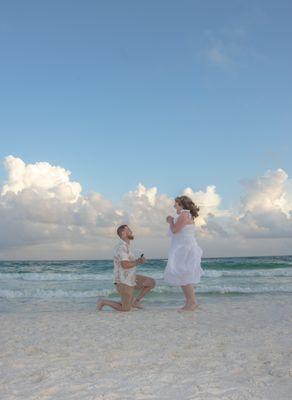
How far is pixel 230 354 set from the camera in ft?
18.3

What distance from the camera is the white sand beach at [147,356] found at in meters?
4.32

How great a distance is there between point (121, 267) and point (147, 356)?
3424 mm

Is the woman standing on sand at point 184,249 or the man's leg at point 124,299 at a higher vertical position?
the woman standing on sand at point 184,249

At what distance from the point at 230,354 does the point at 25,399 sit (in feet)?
8.54

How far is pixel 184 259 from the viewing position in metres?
8.59

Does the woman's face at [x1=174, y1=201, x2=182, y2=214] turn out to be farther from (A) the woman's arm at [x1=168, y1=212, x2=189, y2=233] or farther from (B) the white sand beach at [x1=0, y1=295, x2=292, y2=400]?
(B) the white sand beach at [x1=0, y1=295, x2=292, y2=400]

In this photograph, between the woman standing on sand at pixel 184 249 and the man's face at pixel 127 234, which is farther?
the man's face at pixel 127 234

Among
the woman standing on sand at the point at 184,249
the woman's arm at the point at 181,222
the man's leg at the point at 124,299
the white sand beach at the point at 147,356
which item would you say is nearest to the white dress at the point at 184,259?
the woman standing on sand at the point at 184,249

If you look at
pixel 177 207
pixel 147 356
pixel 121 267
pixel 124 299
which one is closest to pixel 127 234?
pixel 121 267

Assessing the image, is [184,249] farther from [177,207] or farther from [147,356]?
[147,356]

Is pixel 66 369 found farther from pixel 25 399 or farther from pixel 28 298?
pixel 28 298

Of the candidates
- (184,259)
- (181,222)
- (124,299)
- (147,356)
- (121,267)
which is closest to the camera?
(147,356)

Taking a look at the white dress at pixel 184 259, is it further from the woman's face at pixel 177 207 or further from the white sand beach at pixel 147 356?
the white sand beach at pixel 147 356

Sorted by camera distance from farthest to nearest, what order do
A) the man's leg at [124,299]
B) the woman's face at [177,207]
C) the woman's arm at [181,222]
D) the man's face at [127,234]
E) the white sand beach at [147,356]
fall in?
1. the man's leg at [124,299]
2. the man's face at [127,234]
3. the woman's face at [177,207]
4. the woman's arm at [181,222]
5. the white sand beach at [147,356]
